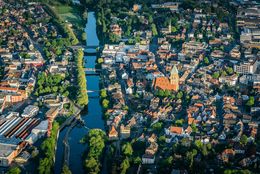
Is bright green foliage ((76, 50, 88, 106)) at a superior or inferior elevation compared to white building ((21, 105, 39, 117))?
superior

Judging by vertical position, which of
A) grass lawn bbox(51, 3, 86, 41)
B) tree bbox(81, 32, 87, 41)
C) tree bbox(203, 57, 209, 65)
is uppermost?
grass lawn bbox(51, 3, 86, 41)

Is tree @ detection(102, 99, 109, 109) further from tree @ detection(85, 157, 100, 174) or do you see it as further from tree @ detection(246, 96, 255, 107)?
tree @ detection(246, 96, 255, 107)

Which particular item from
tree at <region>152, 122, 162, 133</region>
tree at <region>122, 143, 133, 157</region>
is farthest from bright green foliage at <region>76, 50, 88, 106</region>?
tree at <region>122, 143, 133, 157</region>

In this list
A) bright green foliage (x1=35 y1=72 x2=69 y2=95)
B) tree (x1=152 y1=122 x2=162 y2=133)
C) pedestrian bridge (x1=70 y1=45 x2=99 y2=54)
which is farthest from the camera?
pedestrian bridge (x1=70 y1=45 x2=99 y2=54)

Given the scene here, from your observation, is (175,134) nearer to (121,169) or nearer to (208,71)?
(121,169)

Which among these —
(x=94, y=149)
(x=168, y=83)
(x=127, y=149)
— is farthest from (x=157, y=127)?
(x=168, y=83)

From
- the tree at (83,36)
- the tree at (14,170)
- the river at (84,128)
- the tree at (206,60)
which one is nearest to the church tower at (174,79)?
the river at (84,128)

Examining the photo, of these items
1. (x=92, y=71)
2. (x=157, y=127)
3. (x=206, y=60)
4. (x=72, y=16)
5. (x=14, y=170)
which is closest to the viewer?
(x=14, y=170)

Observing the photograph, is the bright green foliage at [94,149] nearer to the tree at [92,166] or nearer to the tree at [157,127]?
the tree at [92,166]

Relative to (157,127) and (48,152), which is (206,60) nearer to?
(157,127)
